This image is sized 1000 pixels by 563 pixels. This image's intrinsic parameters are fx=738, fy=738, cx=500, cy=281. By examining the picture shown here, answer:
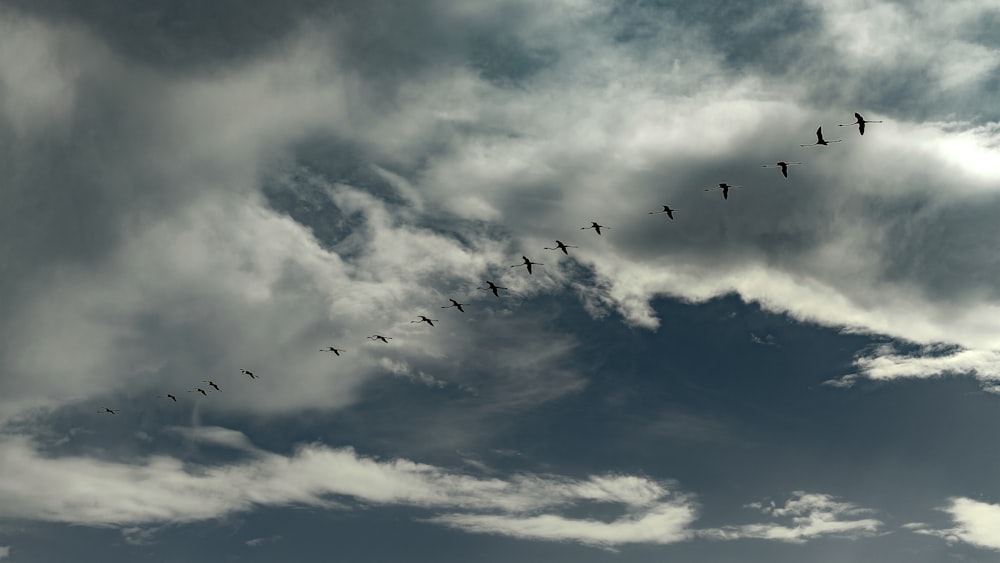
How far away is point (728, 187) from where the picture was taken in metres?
141

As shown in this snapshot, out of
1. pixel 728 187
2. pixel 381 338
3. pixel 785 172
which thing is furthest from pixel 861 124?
pixel 381 338

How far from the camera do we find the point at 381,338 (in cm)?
19112

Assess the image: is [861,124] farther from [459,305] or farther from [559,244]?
[459,305]

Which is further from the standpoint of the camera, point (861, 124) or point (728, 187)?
point (728, 187)

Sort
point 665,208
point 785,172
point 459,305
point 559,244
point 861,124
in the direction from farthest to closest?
point 459,305 → point 559,244 → point 665,208 → point 785,172 → point 861,124

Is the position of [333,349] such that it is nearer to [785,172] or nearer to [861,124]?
[785,172]

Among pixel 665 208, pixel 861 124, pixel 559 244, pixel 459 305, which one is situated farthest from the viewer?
pixel 459 305

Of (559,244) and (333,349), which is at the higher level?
(559,244)

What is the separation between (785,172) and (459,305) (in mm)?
85660

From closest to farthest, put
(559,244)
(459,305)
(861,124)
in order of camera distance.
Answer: (861,124), (559,244), (459,305)

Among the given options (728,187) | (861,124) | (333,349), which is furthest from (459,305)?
(861,124)

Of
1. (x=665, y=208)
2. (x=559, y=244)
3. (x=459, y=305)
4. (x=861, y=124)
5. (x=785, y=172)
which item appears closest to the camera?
(x=861, y=124)

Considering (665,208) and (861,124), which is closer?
(861,124)

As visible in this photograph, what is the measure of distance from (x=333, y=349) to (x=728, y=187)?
105490 mm
